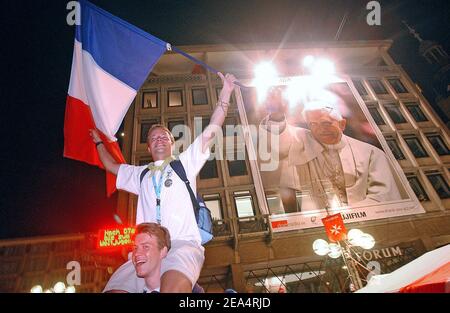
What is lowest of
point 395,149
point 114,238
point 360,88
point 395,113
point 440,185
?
point 114,238

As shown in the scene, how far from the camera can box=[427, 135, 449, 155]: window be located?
1769 cm

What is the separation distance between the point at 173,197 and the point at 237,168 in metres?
13.7

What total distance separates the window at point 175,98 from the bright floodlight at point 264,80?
5.78m

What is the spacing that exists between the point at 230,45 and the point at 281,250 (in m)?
15.2

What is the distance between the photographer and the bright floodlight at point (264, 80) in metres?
16.7

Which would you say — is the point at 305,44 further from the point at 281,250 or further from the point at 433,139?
the point at 281,250

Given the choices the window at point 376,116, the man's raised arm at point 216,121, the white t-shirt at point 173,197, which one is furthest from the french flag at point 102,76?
the window at point 376,116

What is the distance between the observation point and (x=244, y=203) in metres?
15.1

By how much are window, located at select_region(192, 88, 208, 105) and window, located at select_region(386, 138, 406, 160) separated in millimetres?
13151

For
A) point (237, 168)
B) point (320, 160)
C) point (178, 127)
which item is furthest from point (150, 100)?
point (320, 160)

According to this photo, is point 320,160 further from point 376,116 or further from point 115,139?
point 115,139

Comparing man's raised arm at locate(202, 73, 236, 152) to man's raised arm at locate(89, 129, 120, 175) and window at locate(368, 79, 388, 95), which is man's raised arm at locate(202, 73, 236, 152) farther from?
window at locate(368, 79, 388, 95)

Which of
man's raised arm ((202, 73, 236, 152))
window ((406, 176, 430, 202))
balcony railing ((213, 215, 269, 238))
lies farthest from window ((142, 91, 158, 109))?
window ((406, 176, 430, 202))

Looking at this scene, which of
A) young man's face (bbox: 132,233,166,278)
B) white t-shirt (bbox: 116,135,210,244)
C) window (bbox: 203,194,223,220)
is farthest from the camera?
window (bbox: 203,194,223,220)
